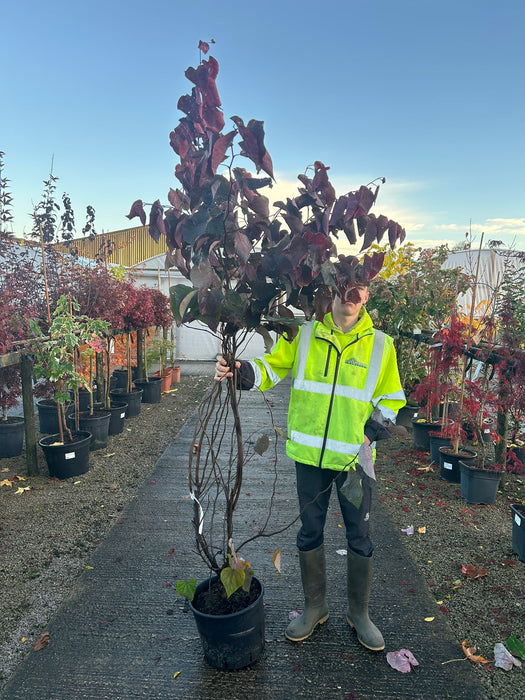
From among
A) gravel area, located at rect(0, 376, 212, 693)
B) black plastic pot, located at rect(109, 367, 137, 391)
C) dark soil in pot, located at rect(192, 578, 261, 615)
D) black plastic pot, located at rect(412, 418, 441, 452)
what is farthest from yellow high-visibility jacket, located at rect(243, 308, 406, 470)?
black plastic pot, located at rect(109, 367, 137, 391)

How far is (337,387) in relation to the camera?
8.23 feet

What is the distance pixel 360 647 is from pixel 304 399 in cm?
128

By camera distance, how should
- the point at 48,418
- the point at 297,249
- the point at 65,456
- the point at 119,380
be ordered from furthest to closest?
the point at 119,380 < the point at 48,418 < the point at 65,456 < the point at 297,249

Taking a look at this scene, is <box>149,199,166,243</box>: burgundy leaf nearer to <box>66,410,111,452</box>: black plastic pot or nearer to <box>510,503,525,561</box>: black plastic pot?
<box>510,503,525,561</box>: black plastic pot

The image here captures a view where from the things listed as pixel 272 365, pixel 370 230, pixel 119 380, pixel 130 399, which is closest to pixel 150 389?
pixel 119 380

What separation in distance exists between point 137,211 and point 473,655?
2.59 meters

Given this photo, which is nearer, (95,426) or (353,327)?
(353,327)

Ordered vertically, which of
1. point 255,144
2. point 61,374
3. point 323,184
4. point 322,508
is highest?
point 255,144

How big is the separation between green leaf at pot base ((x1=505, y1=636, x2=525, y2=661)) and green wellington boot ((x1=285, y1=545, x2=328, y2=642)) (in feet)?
3.07

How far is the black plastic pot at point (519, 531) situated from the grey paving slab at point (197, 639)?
0.73 m

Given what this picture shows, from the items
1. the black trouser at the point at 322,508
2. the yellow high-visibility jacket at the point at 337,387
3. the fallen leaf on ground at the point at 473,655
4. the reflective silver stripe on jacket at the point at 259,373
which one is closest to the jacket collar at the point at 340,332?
the yellow high-visibility jacket at the point at 337,387

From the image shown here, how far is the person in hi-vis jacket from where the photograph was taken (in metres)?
2.49

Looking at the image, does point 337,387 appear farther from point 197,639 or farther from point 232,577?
point 197,639

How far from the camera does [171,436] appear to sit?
677 cm
